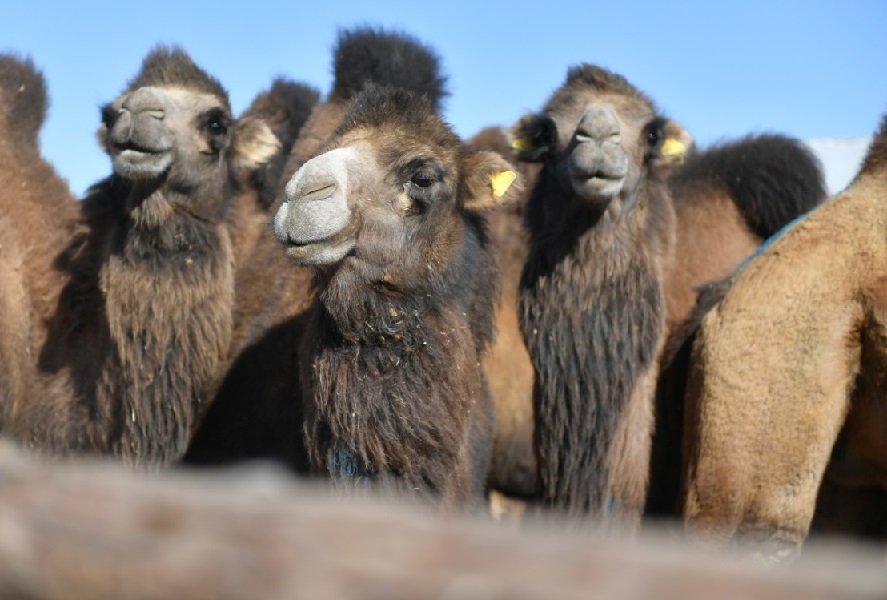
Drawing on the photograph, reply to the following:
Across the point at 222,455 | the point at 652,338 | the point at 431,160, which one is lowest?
the point at 222,455

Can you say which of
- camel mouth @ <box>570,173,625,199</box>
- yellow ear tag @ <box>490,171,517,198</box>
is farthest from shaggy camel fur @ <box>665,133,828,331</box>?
yellow ear tag @ <box>490,171,517,198</box>

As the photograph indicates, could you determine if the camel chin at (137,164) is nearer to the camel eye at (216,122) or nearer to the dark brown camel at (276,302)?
the camel eye at (216,122)

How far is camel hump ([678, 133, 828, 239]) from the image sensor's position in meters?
7.08

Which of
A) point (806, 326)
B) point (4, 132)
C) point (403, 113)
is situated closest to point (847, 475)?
point (806, 326)

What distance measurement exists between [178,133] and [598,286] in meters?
2.37

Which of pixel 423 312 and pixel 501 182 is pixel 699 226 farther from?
pixel 423 312

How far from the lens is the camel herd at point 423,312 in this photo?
13.9 ft

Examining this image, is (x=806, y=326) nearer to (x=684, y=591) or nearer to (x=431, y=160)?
(x=431, y=160)

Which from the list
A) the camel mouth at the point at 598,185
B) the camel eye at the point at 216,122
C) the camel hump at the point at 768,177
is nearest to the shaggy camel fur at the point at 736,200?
the camel hump at the point at 768,177

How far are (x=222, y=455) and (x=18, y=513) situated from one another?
13.9 feet

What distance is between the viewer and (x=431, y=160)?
445 cm

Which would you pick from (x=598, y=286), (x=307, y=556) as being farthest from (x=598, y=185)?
(x=307, y=556)

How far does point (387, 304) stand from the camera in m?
4.23

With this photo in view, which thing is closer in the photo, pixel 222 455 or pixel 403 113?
pixel 403 113
